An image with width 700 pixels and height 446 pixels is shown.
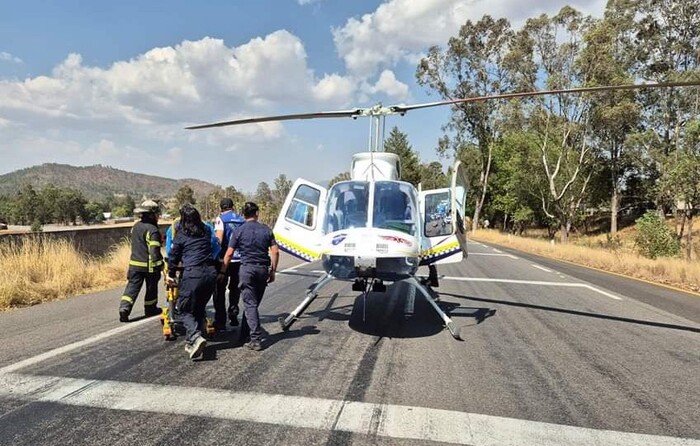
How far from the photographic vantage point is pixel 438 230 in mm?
7828

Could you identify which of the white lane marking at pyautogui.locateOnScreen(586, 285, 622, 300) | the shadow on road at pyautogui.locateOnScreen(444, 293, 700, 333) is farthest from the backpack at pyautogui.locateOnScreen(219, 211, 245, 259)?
the white lane marking at pyautogui.locateOnScreen(586, 285, 622, 300)

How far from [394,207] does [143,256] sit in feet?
12.5

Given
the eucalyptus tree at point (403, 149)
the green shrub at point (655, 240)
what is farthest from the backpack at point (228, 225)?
the eucalyptus tree at point (403, 149)

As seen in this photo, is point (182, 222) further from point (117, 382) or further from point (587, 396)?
point (587, 396)

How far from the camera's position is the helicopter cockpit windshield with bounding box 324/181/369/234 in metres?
6.94

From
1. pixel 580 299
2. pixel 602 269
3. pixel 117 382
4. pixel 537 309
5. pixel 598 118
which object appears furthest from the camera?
pixel 598 118

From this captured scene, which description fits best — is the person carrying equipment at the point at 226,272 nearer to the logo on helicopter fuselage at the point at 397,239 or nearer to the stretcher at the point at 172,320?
the stretcher at the point at 172,320

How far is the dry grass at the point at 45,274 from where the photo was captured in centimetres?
885

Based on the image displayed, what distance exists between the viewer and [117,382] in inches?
183

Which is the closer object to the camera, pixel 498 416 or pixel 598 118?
pixel 498 416

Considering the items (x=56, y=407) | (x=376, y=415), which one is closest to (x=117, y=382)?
(x=56, y=407)

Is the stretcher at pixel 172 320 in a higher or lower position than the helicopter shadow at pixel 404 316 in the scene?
higher

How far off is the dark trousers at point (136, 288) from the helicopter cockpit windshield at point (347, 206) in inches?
110

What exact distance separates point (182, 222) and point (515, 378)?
13.6ft
